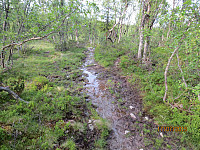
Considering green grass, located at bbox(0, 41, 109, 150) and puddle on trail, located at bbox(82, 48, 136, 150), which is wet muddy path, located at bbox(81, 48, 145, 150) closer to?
puddle on trail, located at bbox(82, 48, 136, 150)

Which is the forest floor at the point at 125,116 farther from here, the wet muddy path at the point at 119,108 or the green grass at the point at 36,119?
the green grass at the point at 36,119

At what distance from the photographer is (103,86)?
962cm

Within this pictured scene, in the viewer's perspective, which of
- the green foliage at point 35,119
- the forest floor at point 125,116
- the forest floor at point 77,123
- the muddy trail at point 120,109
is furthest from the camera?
the muddy trail at point 120,109

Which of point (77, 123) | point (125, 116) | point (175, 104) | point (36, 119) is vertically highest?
point (175, 104)

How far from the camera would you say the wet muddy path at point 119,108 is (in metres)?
4.59

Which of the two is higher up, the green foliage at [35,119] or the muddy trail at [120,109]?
the green foliage at [35,119]

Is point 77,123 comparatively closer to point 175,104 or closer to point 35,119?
point 35,119

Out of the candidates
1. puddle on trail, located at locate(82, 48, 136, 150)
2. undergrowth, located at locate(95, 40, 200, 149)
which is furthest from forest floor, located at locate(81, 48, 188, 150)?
undergrowth, located at locate(95, 40, 200, 149)

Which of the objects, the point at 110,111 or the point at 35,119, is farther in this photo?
the point at 110,111

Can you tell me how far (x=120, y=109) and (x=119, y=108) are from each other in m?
0.11

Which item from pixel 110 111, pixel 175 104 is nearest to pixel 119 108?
pixel 110 111

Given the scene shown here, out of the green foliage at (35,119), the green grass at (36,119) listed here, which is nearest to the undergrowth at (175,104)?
the green grass at (36,119)

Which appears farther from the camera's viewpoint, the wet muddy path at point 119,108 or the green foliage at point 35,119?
the wet muddy path at point 119,108

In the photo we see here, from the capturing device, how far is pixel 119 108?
670 centimetres
